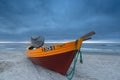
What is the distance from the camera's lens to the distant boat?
6850 mm

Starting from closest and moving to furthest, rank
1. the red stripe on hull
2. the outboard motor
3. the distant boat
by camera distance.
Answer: the distant boat < the red stripe on hull < the outboard motor

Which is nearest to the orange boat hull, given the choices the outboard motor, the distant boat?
the distant boat

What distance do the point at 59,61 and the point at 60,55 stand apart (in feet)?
1.39

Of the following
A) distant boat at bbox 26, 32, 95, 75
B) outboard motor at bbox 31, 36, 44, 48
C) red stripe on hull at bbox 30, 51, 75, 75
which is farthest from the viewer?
outboard motor at bbox 31, 36, 44, 48

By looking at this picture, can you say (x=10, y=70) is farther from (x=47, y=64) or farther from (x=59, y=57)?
(x=59, y=57)

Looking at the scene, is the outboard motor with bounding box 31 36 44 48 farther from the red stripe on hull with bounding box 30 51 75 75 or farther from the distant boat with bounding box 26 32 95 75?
the red stripe on hull with bounding box 30 51 75 75

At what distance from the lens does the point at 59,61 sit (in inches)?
290

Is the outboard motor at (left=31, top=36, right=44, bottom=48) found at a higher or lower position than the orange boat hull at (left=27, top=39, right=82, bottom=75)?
higher

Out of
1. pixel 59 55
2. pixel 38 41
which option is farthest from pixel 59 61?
pixel 38 41

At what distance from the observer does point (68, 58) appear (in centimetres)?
718

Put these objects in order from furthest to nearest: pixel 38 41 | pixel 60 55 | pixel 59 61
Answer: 1. pixel 38 41
2. pixel 59 61
3. pixel 60 55

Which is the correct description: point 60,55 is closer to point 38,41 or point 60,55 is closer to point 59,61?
point 59,61

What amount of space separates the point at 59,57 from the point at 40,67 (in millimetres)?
1996

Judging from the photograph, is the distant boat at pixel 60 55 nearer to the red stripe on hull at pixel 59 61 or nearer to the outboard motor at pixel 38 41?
the red stripe on hull at pixel 59 61
